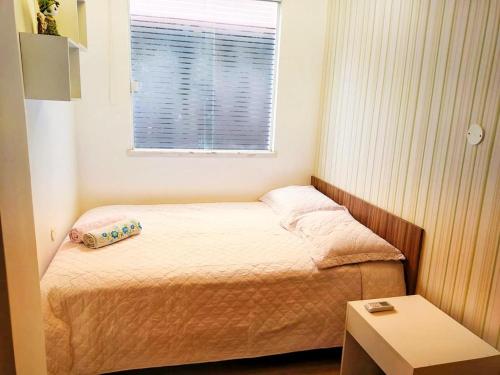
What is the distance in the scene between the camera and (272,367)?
2033 mm

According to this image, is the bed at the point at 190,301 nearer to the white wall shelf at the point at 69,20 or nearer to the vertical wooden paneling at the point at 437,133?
the vertical wooden paneling at the point at 437,133

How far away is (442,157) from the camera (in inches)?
72.5

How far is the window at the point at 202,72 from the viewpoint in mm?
2947

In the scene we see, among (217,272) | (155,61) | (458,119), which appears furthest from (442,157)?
(155,61)

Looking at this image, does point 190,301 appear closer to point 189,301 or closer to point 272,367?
point 189,301

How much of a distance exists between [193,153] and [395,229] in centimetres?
178

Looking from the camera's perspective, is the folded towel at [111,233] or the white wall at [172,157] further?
the white wall at [172,157]

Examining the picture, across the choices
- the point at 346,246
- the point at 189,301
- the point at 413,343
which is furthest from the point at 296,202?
the point at 413,343

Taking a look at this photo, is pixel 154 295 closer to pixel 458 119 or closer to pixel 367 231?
pixel 367 231

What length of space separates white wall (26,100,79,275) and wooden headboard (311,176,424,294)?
2012 mm

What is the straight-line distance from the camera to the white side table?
1.35m

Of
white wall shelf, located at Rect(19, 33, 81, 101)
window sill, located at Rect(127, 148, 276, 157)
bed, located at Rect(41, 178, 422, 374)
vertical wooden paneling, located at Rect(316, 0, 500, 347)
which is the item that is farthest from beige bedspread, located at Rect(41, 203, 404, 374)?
window sill, located at Rect(127, 148, 276, 157)

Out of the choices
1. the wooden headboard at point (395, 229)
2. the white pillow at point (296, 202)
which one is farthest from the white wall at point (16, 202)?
the white pillow at point (296, 202)

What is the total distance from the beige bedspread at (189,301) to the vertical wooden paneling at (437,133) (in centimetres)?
40
